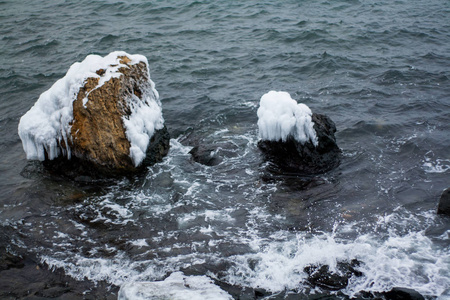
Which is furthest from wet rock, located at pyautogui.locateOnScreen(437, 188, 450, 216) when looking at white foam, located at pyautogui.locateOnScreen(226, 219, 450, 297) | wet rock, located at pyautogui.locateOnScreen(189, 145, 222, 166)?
wet rock, located at pyautogui.locateOnScreen(189, 145, 222, 166)

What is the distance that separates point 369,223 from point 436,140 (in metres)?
3.95

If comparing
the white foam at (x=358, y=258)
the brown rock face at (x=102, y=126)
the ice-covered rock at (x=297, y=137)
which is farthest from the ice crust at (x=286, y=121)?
the brown rock face at (x=102, y=126)

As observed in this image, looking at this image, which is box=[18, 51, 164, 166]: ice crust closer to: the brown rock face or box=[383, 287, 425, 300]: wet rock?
the brown rock face

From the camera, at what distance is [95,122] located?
348 inches

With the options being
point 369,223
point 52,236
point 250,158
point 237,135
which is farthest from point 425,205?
point 52,236

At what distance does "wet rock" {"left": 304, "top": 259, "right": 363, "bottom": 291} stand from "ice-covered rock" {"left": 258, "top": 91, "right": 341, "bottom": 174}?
114 inches

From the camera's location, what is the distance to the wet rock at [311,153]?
922cm

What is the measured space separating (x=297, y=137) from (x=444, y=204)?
10.3 feet

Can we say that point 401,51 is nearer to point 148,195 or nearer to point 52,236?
point 148,195

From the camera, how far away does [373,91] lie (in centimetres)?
1286

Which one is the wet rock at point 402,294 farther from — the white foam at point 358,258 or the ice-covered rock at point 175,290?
the ice-covered rock at point 175,290

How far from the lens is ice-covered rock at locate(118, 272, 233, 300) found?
5.66m

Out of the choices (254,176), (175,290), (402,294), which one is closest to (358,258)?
(402,294)

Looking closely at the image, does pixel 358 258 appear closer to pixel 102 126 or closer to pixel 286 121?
pixel 286 121
